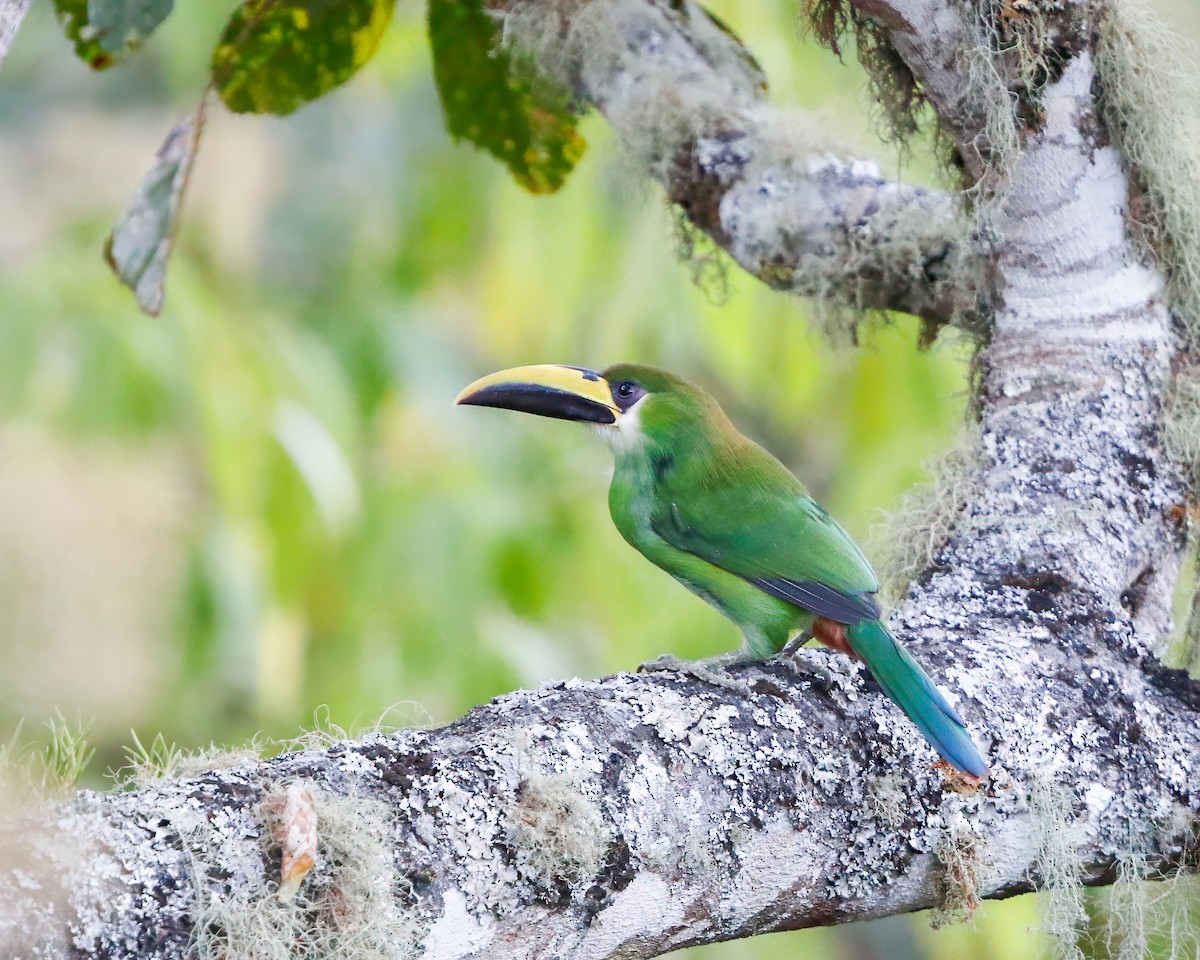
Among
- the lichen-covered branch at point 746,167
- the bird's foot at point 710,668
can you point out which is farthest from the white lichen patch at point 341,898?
the lichen-covered branch at point 746,167

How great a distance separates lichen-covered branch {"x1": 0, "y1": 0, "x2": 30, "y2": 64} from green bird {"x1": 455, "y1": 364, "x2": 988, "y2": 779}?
83 centimetres

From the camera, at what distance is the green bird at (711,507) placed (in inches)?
76.7

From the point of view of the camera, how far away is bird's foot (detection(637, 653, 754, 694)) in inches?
62.5

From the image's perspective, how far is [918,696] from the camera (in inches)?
A: 60.7

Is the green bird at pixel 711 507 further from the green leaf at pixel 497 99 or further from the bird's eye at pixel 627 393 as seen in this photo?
the green leaf at pixel 497 99

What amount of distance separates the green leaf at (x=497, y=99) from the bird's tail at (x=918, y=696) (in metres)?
1.30

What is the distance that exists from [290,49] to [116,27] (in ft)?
1.11

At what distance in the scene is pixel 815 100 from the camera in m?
3.73

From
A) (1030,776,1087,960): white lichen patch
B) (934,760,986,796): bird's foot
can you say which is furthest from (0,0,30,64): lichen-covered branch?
(1030,776,1087,960): white lichen patch

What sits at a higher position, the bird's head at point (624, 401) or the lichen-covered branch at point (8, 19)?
the lichen-covered branch at point (8, 19)

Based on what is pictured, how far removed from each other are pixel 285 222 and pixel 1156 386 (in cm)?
497

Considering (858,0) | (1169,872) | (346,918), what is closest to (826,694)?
(1169,872)

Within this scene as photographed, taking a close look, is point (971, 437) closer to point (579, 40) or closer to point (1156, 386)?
point (1156, 386)

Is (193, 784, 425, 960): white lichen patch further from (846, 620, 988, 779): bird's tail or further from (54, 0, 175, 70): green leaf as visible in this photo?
(54, 0, 175, 70): green leaf
